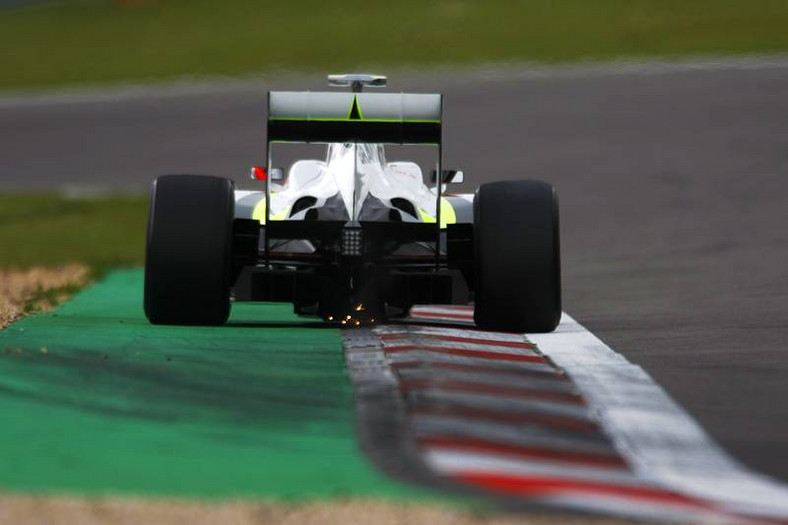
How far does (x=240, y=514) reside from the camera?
211 inches

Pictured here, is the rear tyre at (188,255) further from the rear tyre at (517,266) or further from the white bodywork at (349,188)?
the rear tyre at (517,266)

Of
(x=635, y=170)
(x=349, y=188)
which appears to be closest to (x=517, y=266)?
(x=349, y=188)

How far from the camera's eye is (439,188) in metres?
11.3

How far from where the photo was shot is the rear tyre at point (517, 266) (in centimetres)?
1111

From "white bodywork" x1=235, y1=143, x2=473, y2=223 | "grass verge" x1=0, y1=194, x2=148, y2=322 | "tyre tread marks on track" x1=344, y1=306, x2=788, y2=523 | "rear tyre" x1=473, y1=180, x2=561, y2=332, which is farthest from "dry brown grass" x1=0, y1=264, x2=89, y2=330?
"tyre tread marks on track" x1=344, y1=306, x2=788, y2=523

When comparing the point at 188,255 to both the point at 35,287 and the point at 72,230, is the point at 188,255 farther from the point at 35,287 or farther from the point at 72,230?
the point at 72,230

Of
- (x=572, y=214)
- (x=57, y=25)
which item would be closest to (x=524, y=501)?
(x=572, y=214)

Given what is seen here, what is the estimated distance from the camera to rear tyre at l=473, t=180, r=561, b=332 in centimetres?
1111

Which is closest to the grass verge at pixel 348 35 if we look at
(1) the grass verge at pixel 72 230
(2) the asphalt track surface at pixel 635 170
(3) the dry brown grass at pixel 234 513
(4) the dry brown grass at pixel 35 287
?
(2) the asphalt track surface at pixel 635 170

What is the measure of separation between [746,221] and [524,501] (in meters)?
14.5

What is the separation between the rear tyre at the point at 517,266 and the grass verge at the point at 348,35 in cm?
2304

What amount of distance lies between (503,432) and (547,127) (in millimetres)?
21404

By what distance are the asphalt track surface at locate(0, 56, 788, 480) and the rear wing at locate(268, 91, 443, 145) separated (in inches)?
69.7

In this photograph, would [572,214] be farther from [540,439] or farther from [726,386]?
[540,439]
